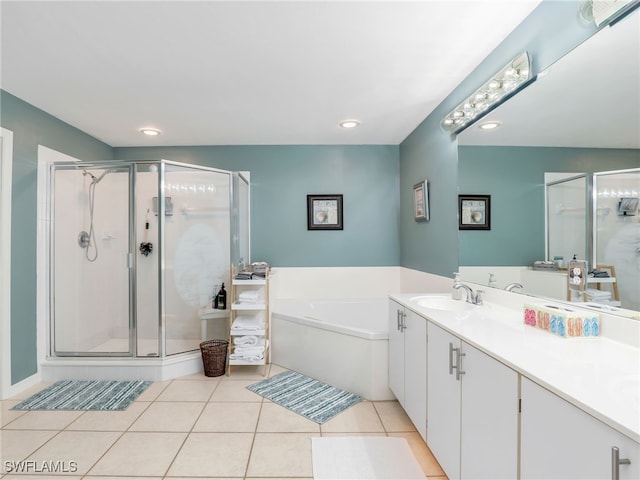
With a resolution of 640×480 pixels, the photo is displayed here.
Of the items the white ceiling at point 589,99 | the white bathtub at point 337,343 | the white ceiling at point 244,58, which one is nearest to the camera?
the white ceiling at point 589,99

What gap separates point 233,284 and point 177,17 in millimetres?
2085

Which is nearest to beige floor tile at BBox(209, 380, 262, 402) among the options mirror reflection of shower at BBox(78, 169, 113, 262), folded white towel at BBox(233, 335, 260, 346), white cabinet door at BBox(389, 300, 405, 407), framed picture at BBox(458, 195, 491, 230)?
folded white towel at BBox(233, 335, 260, 346)

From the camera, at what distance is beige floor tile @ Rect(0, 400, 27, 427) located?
2277 mm

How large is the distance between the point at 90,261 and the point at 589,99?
397cm

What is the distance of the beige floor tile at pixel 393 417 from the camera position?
218 centimetres

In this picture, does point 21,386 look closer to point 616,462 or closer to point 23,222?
point 23,222

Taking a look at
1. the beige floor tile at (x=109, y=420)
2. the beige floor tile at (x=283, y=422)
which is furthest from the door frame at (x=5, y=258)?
the beige floor tile at (x=283, y=422)

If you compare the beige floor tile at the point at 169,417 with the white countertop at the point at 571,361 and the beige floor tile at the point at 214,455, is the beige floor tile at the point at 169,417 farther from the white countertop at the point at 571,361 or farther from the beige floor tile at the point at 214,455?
the white countertop at the point at 571,361

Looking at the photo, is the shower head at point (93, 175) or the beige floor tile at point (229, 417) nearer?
the beige floor tile at point (229, 417)

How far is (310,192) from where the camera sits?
3.97 metres

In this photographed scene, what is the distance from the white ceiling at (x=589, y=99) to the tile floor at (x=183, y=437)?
1.79 metres

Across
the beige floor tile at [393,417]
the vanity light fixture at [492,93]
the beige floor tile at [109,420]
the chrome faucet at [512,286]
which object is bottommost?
the beige floor tile at [109,420]

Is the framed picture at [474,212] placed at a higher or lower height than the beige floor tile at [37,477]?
higher

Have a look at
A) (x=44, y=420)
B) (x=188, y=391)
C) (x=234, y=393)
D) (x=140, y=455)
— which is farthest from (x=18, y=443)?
(x=234, y=393)
